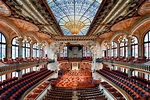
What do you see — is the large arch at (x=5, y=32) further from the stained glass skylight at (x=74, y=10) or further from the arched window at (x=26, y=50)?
the stained glass skylight at (x=74, y=10)

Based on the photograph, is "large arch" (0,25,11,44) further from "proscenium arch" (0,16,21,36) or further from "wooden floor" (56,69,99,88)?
"wooden floor" (56,69,99,88)

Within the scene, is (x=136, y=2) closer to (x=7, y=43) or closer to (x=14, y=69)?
(x=14, y=69)

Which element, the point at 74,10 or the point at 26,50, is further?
the point at 26,50

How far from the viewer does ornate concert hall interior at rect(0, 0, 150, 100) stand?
894 centimetres

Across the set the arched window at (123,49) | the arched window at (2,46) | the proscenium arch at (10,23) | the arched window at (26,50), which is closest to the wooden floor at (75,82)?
the arched window at (123,49)

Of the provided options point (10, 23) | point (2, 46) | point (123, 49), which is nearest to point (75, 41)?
point (123, 49)

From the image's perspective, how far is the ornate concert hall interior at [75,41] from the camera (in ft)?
29.3

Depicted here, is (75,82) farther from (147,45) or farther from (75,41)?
(147,45)

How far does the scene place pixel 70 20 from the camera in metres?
15.2

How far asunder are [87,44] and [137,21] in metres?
13.1

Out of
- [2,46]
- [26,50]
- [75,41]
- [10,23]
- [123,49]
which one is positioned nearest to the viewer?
[10,23]

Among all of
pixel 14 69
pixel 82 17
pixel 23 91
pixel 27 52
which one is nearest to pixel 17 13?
pixel 14 69

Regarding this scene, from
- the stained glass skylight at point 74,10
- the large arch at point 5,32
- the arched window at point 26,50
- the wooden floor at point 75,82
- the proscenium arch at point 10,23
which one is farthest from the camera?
the arched window at point 26,50

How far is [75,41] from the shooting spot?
24484 millimetres
